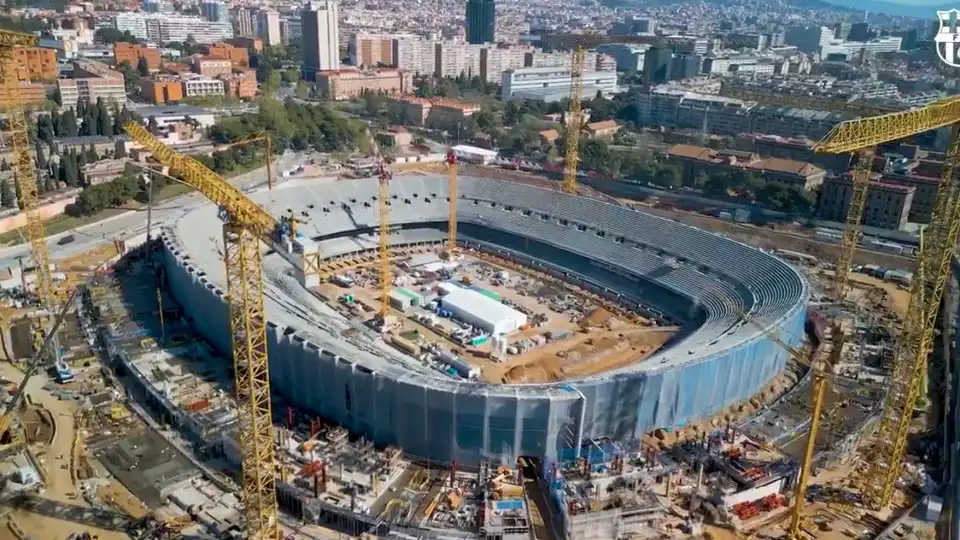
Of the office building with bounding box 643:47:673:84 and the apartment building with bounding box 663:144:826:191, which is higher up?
the office building with bounding box 643:47:673:84

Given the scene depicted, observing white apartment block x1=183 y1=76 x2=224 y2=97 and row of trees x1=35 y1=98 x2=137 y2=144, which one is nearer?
row of trees x1=35 y1=98 x2=137 y2=144

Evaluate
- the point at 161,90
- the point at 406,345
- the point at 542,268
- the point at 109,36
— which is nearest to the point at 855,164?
the point at 542,268

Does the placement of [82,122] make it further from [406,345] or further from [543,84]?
[543,84]

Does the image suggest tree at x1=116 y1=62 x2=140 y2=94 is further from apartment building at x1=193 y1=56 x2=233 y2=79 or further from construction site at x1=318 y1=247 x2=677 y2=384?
construction site at x1=318 y1=247 x2=677 y2=384

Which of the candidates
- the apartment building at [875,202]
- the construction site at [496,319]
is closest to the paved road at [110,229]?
the construction site at [496,319]

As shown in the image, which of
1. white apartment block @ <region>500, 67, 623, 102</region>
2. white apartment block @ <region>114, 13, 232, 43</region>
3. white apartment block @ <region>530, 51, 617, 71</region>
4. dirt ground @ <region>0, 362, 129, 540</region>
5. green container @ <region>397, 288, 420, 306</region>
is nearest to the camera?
dirt ground @ <region>0, 362, 129, 540</region>

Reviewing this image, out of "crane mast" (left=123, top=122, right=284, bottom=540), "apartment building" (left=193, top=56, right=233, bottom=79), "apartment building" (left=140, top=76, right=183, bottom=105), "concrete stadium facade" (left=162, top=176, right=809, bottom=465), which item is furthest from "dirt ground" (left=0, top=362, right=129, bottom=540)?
"apartment building" (left=193, top=56, right=233, bottom=79)

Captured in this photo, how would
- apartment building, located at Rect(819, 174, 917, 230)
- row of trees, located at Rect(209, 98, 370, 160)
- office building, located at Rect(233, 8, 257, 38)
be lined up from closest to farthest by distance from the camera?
1. apartment building, located at Rect(819, 174, 917, 230)
2. row of trees, located at Rect(209, 98, 370, 160)
3. office building, located at Rect(233, 8, 257, 38)
